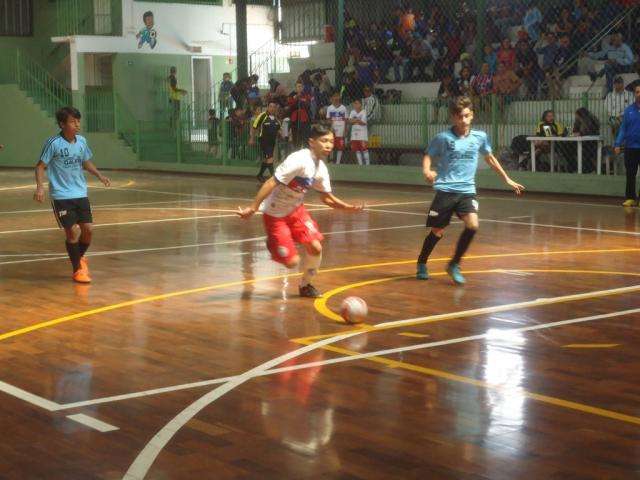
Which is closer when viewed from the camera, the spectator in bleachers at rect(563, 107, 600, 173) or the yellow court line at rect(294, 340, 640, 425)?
the yellow court line at rect(294, 340, 640, 425)

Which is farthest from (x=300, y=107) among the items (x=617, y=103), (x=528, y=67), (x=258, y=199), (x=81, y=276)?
(x=258, y=199)

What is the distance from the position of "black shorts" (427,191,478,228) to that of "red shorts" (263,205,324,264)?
1601 mm

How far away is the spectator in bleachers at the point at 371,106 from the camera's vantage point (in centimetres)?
2723

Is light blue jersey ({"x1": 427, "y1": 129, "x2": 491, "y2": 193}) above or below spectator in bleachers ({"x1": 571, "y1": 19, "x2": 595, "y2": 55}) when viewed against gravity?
below

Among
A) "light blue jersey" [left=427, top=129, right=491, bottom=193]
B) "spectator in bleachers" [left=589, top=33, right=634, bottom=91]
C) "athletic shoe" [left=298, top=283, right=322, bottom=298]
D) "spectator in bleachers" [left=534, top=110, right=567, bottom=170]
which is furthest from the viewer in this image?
"spectator in bleachers" [left=589, top=33, right=634, bottom=91]

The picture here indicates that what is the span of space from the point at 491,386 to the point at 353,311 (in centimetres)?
225

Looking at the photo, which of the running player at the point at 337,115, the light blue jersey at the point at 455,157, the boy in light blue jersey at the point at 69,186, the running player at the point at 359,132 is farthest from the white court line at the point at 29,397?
the running player at the point at 337,115

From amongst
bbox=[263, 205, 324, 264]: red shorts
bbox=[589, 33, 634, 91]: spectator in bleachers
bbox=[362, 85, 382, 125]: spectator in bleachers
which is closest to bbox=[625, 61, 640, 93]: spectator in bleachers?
bbox=[589, 33, 634, 91]: spectator in bleachers

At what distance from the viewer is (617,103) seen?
71.0ft

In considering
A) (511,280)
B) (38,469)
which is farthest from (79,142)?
(38,469)

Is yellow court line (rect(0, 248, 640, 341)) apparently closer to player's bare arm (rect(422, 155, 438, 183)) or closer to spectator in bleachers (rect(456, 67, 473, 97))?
player's bare arm (rect(422, 155, 438, 183))

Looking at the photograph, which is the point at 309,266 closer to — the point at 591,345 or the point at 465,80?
the point at 591,345

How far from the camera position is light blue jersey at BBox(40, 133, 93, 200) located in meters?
11.8

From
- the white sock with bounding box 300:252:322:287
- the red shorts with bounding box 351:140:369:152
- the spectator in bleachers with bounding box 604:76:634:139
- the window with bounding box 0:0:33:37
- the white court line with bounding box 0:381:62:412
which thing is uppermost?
the window with bounding box 0:0:33:37
